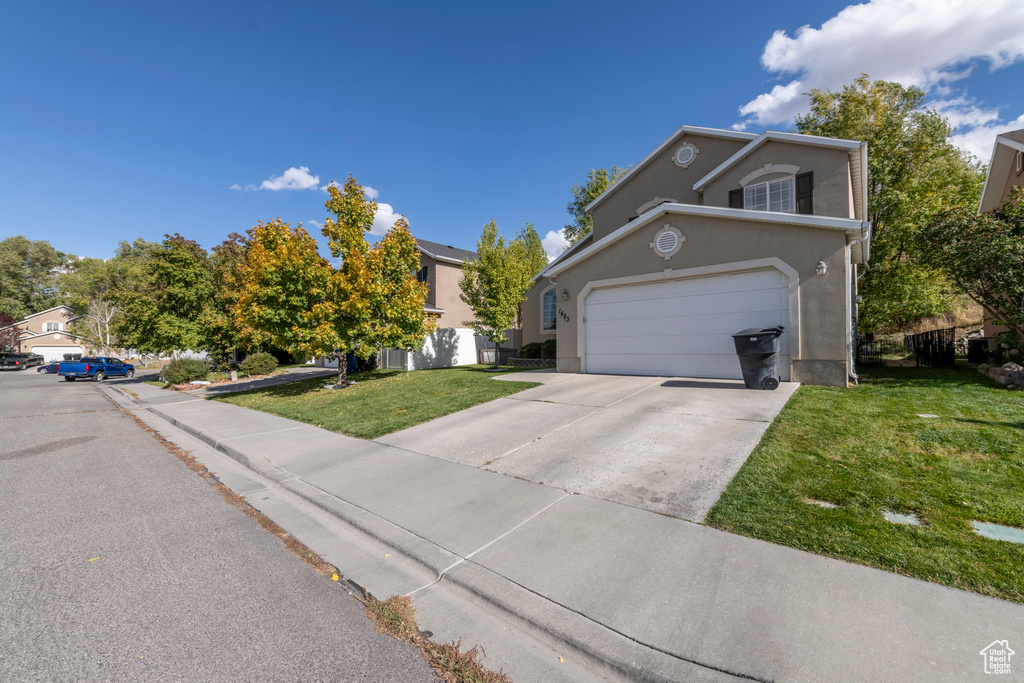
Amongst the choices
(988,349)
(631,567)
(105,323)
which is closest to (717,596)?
→ (631,567)

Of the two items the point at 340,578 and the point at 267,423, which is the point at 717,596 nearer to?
the point at 340,578

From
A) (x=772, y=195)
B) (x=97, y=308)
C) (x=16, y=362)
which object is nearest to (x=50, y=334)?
(x=16, y=362)

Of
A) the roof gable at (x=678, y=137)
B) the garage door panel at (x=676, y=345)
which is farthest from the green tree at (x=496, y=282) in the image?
the garage door panel at (x=676, y=345)

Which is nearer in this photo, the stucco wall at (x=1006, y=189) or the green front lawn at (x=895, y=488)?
the green front lawn at (x=895, y=488)

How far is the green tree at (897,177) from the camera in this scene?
56.2 feet

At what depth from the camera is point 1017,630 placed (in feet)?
7.26

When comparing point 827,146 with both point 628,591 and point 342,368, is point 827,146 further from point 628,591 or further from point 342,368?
point 342,368

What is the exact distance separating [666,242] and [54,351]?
231 ft

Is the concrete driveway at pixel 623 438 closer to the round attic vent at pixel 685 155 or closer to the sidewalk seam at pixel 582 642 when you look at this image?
the sidewalk seam at pixel 582 642

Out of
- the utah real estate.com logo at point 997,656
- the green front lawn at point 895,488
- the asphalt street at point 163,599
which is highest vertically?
the green front lawn at point 895,488

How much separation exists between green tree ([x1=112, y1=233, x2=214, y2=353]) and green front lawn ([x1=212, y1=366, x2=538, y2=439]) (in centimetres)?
781

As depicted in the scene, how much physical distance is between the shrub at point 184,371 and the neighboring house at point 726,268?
19.0 metres

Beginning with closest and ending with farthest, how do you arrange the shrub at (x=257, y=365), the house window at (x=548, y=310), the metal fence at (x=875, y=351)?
the metal fence at (x=875, y=351), the house window at (x=548, y=310), the shrub at (x=257, y=365)

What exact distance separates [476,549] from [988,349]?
2040 cm
